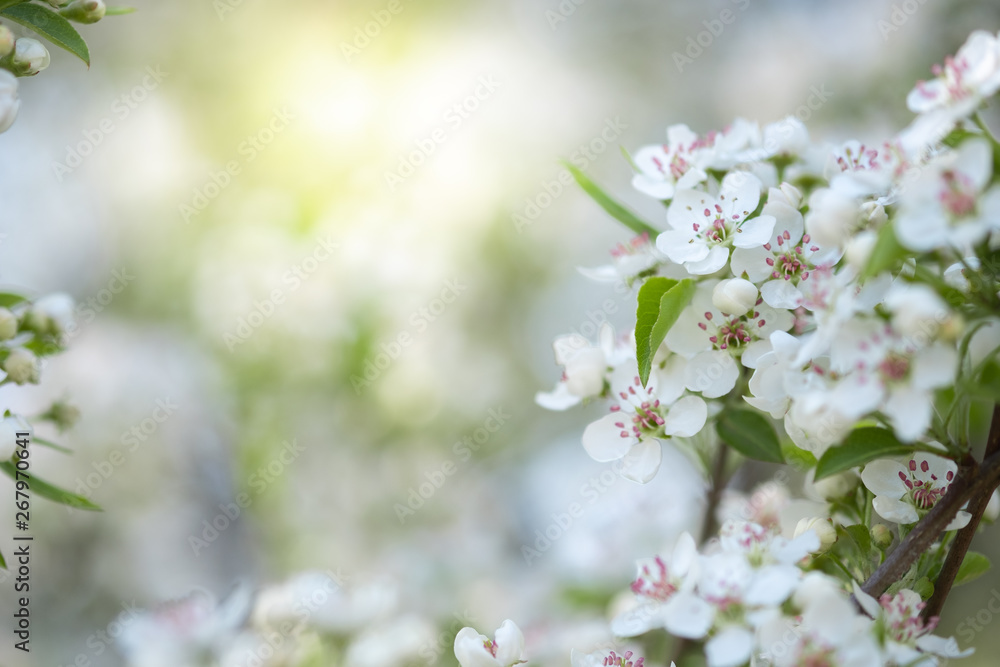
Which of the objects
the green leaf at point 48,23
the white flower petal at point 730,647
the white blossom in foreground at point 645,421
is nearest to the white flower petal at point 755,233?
the white blossom in foreground at point 645,421

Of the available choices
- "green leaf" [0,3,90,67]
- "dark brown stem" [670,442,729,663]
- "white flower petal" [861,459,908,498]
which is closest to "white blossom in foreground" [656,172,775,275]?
"white flower petal" [861,459,908,498]

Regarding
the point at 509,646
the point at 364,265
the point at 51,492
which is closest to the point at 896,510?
the point at 509,646

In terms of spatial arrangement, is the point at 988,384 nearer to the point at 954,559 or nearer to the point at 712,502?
the point at 954,559

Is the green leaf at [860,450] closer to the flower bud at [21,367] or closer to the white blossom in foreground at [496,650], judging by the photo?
the white blossom in foreground at [496,650]

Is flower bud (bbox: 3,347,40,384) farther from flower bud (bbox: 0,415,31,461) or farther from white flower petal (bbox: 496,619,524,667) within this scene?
white flower petal (bbox: 496,619,524,667)

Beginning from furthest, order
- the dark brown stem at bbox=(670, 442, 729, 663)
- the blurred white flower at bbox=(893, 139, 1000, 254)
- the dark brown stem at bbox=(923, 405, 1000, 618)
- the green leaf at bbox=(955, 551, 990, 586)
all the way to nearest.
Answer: the dark brown stem at bbox=(670, 442, 729, 663), the green leaf at bbox=(955, 551, 990, 586), the dark brown stem at bbox=(923, 405, 1000, 618), the blurred white flower at bbox=(893, 139, 1000, 254)

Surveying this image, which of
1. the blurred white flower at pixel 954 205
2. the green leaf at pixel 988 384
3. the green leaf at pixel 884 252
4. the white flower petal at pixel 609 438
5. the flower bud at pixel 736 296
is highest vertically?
the blurred white flower at pixel 954 205
